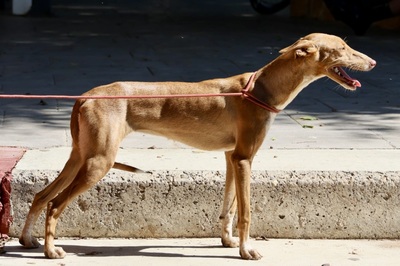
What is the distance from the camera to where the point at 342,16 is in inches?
564

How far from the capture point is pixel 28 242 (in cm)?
609

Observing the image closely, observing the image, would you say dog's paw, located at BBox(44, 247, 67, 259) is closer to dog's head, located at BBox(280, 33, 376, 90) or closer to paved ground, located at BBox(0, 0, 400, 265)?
paved ground, located at BBox(0, 0, 400, 265)

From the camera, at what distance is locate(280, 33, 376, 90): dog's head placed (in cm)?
581

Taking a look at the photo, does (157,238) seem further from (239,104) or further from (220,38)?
(220,38)

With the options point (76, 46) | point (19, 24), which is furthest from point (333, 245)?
point (19, 24)

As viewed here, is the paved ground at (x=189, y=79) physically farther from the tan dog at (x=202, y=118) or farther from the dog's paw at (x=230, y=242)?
the tan dog at (x=202, y=118)

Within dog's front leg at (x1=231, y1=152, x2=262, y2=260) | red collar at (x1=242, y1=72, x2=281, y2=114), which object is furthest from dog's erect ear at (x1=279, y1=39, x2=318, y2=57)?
dog's front leg at (x1=231, y1=152, x2=262, y2=260)

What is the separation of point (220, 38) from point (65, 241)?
812 centimetres

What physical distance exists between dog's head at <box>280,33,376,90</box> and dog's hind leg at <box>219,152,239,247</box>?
0.82 metres

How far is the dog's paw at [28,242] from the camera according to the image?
6086 millimetres

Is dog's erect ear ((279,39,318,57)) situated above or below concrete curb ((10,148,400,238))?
above

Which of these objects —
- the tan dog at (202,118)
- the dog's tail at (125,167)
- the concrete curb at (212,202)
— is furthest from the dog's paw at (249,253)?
the dog's tail at (125,167)

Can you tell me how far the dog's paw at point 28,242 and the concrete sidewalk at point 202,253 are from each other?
3cm

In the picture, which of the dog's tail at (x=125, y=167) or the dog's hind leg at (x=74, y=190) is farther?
the dog's tail at (x=125, y=167)
